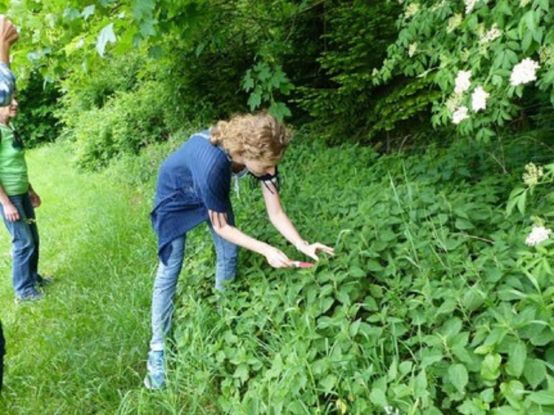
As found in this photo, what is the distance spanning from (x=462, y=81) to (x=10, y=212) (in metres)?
3.42

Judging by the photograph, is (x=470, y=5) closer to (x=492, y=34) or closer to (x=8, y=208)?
(x=492, y=34)

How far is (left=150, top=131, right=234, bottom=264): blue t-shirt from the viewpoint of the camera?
2477 millimetres

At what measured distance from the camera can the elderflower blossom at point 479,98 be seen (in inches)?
83.7

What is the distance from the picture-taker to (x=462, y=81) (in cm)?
223

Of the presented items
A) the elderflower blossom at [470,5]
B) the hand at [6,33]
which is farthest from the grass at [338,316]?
the hand at [6,33]

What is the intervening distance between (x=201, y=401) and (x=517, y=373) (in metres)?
1.50

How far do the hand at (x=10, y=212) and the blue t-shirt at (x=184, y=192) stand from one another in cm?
175

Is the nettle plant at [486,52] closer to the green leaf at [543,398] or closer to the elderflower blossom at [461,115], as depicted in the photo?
the elderflower blossom at [461,115]

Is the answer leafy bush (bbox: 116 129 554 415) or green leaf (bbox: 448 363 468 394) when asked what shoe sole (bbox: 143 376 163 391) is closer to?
leafy bush (bbox: 116 129 554 415)

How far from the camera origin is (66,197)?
7.97 metres

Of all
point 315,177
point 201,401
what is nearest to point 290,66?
point 315,177

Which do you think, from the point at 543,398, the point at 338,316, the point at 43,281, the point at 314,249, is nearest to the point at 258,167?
the point at 314,249

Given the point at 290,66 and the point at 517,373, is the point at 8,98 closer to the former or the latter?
the point at 517,373

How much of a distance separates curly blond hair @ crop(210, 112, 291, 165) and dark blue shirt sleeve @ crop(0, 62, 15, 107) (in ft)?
3.40
